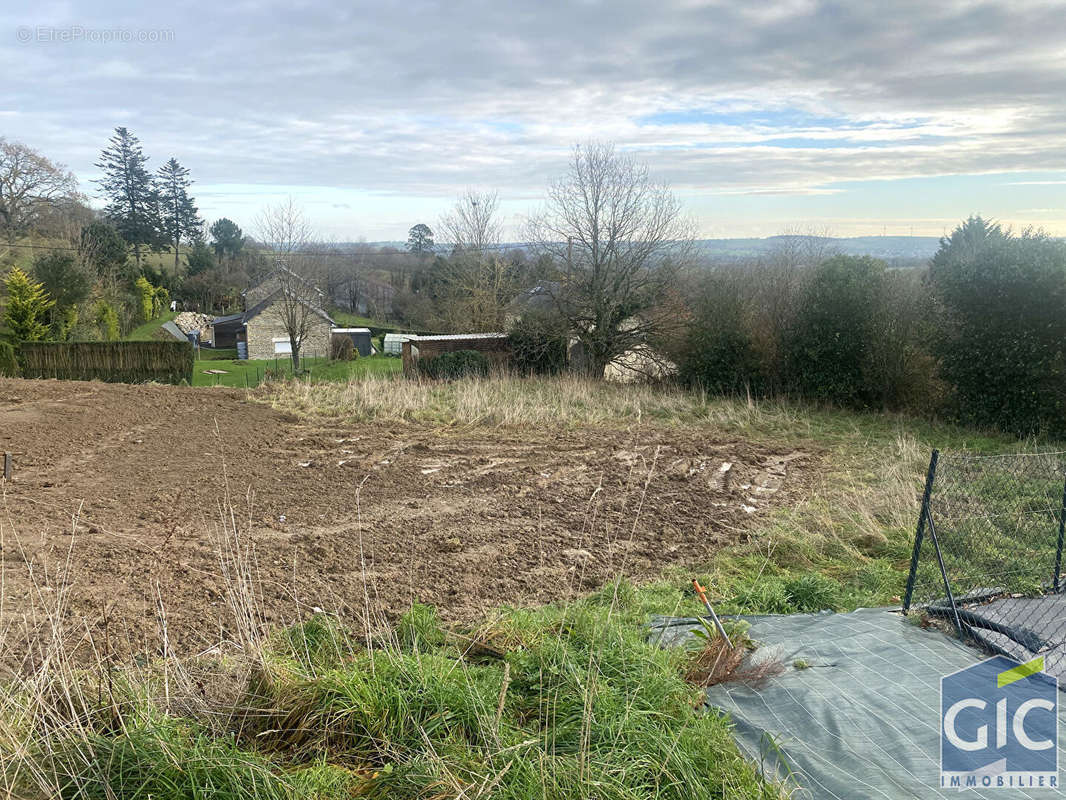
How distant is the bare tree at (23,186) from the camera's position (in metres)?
33.2

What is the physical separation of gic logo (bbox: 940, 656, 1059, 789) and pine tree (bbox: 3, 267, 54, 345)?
26707 mm

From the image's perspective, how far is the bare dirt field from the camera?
5188 millimetres

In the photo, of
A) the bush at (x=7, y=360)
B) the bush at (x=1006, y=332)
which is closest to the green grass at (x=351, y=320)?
the bush at (x=7, y=360)

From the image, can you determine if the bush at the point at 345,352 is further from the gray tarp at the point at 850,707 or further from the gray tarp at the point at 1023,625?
the gray tarp at the point at 1023,625

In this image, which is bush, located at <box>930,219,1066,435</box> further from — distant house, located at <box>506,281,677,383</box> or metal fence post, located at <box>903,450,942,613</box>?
metal fence post, located at <box>903,450,942,613</box>

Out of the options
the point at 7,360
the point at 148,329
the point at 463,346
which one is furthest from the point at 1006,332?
the point at 148,329

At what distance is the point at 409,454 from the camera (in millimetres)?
10516

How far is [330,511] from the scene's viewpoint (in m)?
Answer: 7.62

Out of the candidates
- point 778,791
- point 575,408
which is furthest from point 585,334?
point 778,791

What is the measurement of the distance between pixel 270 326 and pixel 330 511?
34.8 m

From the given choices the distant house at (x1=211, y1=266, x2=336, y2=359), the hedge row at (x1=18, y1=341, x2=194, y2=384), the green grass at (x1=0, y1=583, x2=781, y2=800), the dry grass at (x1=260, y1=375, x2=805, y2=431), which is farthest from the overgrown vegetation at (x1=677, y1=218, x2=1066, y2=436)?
the distant house at (x1=211, y1=266, x2=336, y2=359)

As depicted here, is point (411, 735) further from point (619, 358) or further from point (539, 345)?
point (539, 345)

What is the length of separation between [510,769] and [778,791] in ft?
3.57

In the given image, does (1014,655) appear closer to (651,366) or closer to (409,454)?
(409,454)
